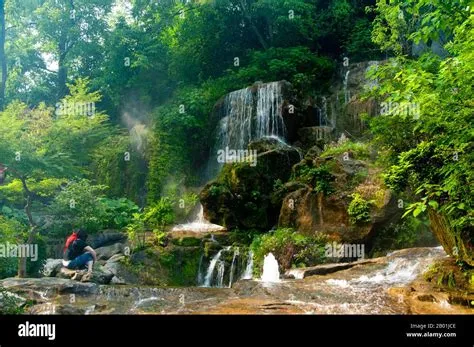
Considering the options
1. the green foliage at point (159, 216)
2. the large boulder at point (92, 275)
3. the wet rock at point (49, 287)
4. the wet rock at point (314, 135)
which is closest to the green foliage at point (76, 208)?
the green foliage at point (159, 216)

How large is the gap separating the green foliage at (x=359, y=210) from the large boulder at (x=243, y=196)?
3.36 metres

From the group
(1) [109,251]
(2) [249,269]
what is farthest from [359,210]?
(1) [109,251]

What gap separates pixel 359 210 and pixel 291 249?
2249mm

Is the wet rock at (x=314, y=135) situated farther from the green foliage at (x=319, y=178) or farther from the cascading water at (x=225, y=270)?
the cascading water at (x=225, y=270)

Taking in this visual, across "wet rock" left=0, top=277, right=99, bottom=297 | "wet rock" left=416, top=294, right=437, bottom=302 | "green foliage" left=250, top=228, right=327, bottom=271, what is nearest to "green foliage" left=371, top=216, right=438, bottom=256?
"green foliage" left=250, top=228, right=327, bottom=271

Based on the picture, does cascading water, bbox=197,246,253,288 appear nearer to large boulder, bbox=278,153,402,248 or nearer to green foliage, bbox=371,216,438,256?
large boulder, bbox=278,153,402,248

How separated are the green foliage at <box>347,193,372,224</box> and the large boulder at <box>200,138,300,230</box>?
11.0ft

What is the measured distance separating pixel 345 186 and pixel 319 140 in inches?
188

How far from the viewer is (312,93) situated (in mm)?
21828

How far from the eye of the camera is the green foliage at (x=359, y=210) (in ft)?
38.8

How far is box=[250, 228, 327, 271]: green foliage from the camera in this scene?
38.7 ft

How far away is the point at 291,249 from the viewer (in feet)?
39.5
